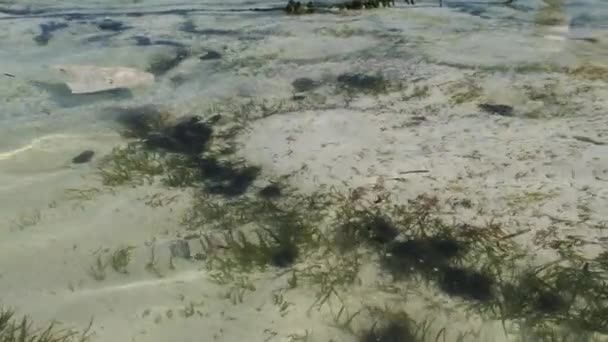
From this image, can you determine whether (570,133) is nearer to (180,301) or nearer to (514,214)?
(514,214)

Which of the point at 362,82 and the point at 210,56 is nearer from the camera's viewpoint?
the point at 362,82

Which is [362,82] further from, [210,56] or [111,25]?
[111,25]

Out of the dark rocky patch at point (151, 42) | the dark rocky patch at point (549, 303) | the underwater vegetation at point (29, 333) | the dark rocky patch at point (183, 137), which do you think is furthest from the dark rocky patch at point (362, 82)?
the underwater vegetation at point (29, 333)

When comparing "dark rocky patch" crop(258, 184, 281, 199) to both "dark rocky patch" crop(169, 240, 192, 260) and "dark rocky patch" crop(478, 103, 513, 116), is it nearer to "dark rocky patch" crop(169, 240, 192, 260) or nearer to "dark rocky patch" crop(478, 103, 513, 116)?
"dark rocky patch" crop(169, 240, 192, 260)

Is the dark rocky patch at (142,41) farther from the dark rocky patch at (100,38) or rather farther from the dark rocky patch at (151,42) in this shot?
the dark rocky patch at (100,38)

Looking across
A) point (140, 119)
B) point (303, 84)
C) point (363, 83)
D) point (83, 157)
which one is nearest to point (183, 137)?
point (140, 119)

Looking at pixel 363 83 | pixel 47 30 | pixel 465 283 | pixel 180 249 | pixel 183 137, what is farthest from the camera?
pixel 47 30
